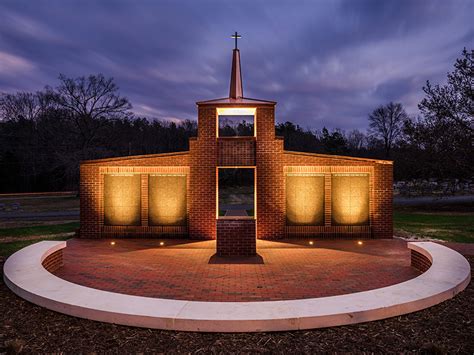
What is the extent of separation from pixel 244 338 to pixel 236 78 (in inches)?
433

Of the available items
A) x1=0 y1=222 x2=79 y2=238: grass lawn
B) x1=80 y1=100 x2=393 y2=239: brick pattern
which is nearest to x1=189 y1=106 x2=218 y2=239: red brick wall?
x1=80 y1=100 x2=393 y2=239: brick pattern

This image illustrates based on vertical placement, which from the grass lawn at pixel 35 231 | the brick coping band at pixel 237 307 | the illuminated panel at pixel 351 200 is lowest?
the grass lawn at pixel 35 231

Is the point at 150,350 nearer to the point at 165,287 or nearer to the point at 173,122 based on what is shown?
the point at 165,287

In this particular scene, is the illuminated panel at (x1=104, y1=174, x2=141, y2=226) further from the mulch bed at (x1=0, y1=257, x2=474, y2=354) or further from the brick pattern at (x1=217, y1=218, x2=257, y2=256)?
the mulch bed at (x1=0, y1=257, x2=474, y2=354)

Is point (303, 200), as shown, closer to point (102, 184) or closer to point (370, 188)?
point (370, 188)

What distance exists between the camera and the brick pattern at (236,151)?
1218 cm

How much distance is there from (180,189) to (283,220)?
402 cm

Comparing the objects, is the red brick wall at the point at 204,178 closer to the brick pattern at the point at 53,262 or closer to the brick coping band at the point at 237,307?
the brick pattern at the point at 53,262

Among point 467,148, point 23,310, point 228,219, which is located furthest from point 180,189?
point 467,148

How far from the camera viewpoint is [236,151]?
12.3 m

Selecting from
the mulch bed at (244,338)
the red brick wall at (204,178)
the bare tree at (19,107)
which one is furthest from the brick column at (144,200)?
the bare tree at (19,107)

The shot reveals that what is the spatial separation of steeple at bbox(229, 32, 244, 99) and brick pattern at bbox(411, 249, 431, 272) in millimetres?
8309

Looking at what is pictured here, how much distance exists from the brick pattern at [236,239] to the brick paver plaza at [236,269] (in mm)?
394

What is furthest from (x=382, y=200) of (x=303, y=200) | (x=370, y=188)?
(x=303, y=200)
